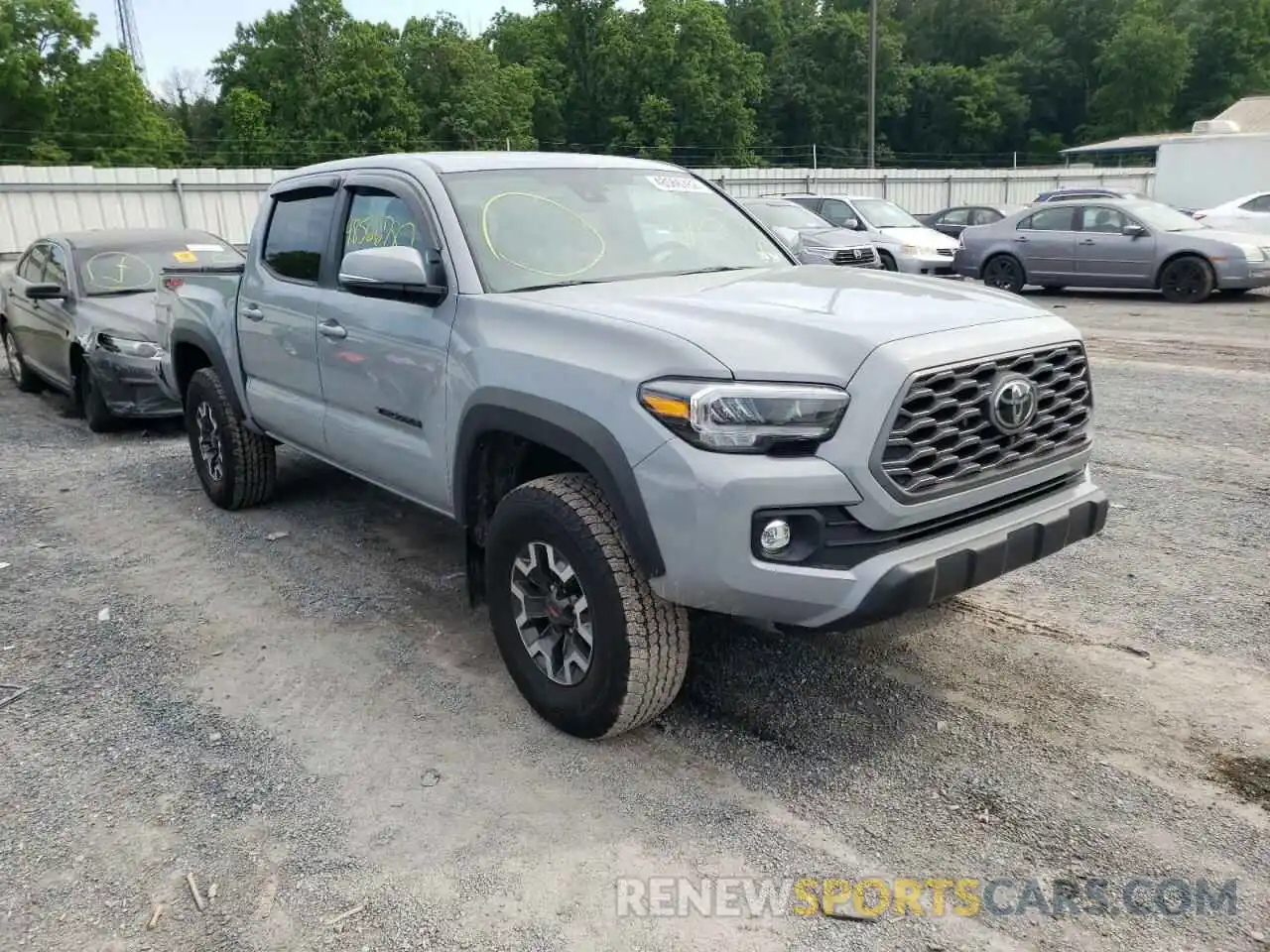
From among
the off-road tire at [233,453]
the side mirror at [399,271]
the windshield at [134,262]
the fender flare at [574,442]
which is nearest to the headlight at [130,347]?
the windshield at [134,262]

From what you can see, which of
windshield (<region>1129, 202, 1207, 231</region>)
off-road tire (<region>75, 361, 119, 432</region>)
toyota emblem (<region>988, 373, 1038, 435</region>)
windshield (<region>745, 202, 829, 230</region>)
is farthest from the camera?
windshield (<region>745, 202, 829, 230</region>)

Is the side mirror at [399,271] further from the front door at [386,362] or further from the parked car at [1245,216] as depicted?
the parked car at [1245,216]

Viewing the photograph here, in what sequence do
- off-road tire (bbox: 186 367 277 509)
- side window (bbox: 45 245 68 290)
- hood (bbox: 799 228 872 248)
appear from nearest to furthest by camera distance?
off-road tire (bbox: 186 367 277 509) → side window (bbox: 45 245 68 290) → hood (bbox: 799 228 872 248)

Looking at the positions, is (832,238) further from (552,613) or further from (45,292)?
(552,613)

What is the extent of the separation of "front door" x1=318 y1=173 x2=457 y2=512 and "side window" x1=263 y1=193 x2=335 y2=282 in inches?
8.5

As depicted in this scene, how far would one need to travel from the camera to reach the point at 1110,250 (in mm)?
14289

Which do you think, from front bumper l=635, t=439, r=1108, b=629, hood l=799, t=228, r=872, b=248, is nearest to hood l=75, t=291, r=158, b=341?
front bumper l=635, t=439, r=1108, b=629

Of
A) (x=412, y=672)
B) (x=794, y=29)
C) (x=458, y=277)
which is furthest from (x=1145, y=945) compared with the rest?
(x=794, y=29)

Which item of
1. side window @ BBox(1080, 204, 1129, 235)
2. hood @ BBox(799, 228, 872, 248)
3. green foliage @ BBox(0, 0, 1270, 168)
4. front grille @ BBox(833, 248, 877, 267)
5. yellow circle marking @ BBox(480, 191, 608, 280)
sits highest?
green foliage @ BBox(0, 0, 1270, 168)

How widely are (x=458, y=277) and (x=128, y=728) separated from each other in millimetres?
1983

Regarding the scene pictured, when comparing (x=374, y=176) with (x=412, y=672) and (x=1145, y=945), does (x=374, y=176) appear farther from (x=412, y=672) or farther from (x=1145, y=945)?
(x=1145, y=945)

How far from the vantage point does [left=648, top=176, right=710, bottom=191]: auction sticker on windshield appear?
4.55m

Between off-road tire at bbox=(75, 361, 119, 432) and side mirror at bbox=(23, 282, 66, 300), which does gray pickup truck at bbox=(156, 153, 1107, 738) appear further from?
side mirror at bbox=(23, 282, 66, 300)

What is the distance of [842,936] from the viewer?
250 cm
